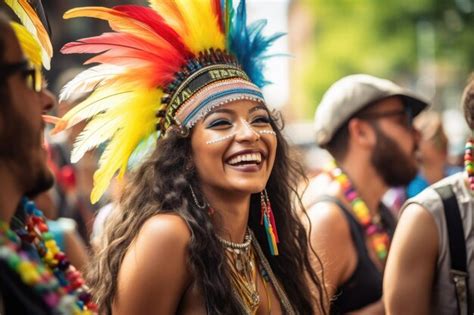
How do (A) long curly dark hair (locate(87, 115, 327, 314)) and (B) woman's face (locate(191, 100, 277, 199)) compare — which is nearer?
(A) long curly dark hair (locate(87, 115, 327, 314))

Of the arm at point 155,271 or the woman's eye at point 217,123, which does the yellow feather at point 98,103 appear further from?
the arm at point 155,271

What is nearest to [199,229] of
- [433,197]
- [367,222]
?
[433,197]

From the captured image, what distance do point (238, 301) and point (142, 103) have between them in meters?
0.97

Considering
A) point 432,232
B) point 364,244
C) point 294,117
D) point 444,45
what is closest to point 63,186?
point 364,244

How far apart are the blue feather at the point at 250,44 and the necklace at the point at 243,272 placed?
80 centimetres

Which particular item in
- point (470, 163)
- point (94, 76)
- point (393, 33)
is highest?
point (94, 76)

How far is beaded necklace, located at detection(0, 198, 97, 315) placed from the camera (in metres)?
2.30

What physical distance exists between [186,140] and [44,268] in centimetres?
131

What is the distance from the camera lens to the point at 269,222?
416 centimetres

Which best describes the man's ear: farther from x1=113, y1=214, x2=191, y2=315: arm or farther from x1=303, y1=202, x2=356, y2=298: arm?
x1=113, y1=214, x2=191, y2=315: arm

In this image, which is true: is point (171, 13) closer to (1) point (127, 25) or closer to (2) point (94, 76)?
(1) point (127, 25)

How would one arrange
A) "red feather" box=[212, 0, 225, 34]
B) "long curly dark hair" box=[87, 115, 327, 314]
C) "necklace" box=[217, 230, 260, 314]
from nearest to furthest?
"long curly dark hair" box=[87, 115, 327, 314] → "necklace" box=[217, 230, 260, 314] → "red feather" box=[212, 0, 225, 34]

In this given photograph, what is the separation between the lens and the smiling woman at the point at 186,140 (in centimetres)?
373

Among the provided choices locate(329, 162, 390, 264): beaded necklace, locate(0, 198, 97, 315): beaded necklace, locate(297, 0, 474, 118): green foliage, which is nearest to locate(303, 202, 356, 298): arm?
locate(329, 162, 390, 264): beaded necklace
